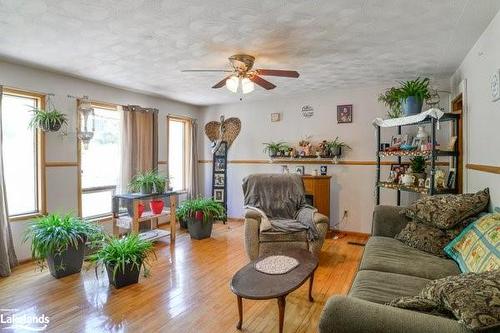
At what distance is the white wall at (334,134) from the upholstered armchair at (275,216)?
117 centimetres

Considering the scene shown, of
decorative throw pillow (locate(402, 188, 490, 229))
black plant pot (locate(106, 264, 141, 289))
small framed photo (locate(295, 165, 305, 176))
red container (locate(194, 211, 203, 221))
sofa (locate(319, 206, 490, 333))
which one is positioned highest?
small framed photo (locate(295, 165, 305, 176))

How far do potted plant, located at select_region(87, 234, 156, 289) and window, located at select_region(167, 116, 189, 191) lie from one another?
8.69 feet

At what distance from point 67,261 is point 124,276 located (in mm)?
730

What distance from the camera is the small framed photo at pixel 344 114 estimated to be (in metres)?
4.59

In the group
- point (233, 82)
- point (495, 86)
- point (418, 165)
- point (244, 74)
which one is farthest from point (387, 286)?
point (418, 165)

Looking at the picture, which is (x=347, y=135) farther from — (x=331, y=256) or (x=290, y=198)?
(x=331, y=256)

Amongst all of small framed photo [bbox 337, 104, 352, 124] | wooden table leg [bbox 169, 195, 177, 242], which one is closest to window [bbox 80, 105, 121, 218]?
wooden table leg [bbox 169, 195, 177, 242]

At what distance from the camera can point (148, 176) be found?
4164 millimetres

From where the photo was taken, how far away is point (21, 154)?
11.4ft

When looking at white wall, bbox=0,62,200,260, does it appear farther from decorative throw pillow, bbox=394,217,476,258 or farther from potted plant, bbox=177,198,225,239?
decorative throw pillow, bbox=394,217,476,258

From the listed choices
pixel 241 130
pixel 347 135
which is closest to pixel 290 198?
pixel 347 135

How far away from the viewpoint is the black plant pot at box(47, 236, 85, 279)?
300cm

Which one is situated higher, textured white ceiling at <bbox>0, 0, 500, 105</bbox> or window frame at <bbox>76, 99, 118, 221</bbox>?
textured white ceiling at <bbox>0, 0, 500, 105</bbox>

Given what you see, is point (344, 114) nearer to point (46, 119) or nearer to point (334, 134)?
point (334, 134)
